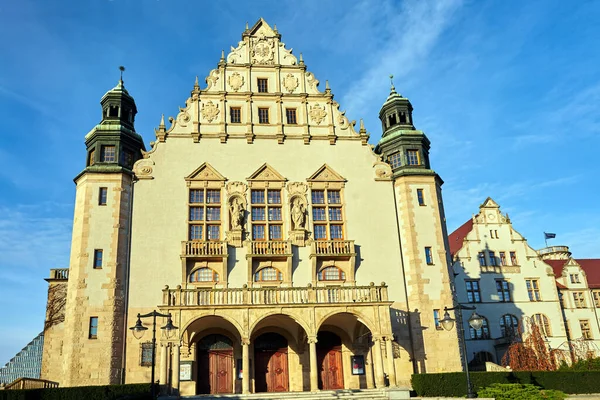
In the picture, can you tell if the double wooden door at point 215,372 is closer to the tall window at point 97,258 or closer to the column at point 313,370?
the column at point 313,370

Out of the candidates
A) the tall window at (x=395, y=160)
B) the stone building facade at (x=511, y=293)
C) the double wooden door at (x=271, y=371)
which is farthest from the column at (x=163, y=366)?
the stone building facade at (x=511, y=293)

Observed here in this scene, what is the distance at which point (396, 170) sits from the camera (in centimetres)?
2991

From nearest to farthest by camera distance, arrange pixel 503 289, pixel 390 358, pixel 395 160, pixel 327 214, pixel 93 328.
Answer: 1. pixel 390 358
2. pixel 93 328
3. pixel 327 214
4. pixel 395 160
5. pixel 503 289

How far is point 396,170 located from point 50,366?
23.4 metres

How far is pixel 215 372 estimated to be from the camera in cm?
2541

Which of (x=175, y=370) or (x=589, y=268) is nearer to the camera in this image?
(x=175, y=370)

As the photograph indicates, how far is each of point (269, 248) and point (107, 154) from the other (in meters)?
10.3

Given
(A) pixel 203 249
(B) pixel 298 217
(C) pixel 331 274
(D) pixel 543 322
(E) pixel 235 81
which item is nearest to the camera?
(A) pixel 203 249

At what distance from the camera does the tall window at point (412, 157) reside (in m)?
30.2

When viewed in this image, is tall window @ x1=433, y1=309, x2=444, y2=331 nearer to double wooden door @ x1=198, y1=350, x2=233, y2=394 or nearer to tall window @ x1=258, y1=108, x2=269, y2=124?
double wooden door @ x1=198, y1=350, x2=233, y2=394

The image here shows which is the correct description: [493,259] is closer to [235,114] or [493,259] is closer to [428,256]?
[428,256]

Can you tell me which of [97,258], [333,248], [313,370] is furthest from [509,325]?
[97,258]

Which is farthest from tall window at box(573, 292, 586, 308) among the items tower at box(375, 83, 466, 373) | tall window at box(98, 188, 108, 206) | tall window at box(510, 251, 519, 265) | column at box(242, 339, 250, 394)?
tall window at box(98, 188, 108, 206)

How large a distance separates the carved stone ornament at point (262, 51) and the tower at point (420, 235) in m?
7.83
